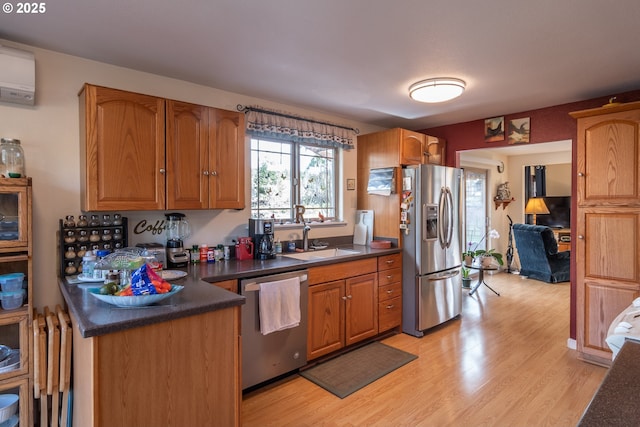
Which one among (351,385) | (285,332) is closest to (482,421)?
(351,385)

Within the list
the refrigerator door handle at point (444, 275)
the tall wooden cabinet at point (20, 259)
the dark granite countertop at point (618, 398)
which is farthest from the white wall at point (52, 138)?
the refrigerator door handle at point (444, 275)

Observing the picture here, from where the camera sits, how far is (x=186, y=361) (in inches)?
58.5

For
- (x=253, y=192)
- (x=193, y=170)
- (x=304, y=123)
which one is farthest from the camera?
(x=304, y=123)

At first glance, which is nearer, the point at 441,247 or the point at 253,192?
the point at 253,192

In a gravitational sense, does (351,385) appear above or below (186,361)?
below

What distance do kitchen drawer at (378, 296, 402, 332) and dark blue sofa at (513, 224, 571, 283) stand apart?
10.8 feet

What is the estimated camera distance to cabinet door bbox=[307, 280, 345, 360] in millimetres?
2797

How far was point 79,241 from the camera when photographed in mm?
2158

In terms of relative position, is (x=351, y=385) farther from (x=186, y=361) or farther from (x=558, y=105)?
(x=558, y=105)

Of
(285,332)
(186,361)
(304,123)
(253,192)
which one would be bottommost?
(285,332)

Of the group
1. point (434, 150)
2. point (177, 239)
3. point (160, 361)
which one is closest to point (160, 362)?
point (160, 361)

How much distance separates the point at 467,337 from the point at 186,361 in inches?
115

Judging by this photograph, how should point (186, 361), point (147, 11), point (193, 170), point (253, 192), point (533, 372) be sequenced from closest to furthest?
1. point (186, 361)
2. point (147, 11)
3. point (193, 170)
4. point (533, 372)
5. point (253, 192)
